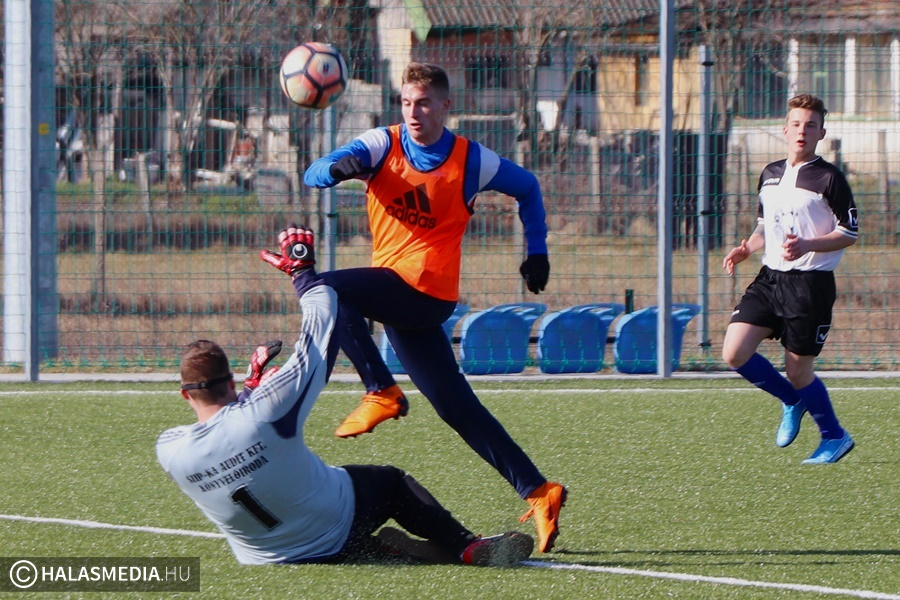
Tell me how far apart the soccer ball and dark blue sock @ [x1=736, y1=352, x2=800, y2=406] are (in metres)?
2.47

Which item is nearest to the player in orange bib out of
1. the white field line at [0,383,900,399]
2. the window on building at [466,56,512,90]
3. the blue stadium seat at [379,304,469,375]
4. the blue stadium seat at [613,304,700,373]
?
the white field line at [0,383,900,399]

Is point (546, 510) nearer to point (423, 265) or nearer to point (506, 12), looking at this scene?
point (423, 265)

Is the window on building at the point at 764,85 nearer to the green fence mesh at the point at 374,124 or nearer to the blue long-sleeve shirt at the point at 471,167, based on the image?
the green fence mesh at the point at 374,124

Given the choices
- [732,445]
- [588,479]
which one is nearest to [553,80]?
[732,445]

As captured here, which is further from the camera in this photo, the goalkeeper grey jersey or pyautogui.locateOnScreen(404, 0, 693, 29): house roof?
pyautogui.locateOnScreen(404, 0, 693, 29): house roof

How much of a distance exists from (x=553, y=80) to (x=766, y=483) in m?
5.06

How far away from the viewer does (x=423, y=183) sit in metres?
4.86

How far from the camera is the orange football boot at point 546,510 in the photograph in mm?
4641

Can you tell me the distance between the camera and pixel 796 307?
6.35m

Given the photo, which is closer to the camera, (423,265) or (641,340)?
(423,265)

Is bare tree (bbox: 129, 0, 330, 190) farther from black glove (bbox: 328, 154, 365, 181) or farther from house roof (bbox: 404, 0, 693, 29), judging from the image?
black glove (bbox: 328, 154, 365, 181)

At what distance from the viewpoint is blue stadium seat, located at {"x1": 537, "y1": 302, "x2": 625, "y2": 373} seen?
32.3 ft

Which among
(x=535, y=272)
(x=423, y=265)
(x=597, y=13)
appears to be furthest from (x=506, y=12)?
(x=423, y=265)

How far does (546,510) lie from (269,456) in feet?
3.67
